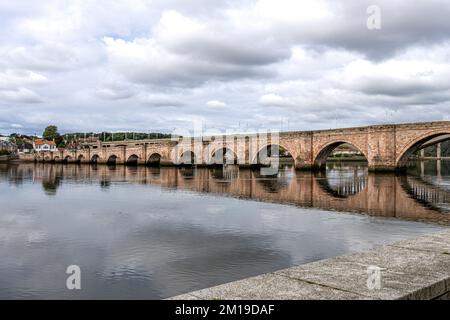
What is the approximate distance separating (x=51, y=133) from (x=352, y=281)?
636 feet

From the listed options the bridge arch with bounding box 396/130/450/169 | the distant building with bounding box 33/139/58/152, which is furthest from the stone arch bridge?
the distant building with bounding box 33/139/58/152

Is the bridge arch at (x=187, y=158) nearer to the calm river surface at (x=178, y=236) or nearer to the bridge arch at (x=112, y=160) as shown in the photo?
the bridge arch at (x=112, y=160)

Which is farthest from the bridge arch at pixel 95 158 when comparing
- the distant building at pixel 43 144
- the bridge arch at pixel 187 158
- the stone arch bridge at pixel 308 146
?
the distant building at pixel 43 144

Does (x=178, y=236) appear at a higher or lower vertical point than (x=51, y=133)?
lower

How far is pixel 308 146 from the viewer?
51438 mm

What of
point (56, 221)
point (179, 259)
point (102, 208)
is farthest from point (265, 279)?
point (102, 208)

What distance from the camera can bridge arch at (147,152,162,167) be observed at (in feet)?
257

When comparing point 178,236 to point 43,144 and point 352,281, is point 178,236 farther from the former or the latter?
point 43,144

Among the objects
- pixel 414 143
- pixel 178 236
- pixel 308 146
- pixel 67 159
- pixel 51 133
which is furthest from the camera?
pixel 51 133

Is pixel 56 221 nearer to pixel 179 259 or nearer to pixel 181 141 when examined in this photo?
pixel 179 259

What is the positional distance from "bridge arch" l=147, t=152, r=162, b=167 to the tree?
11939 centimetres

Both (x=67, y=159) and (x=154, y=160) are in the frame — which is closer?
(x=154, y=160)

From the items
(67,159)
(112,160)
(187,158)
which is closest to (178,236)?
(187,158)

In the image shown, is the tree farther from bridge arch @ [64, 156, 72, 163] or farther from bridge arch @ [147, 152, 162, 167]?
bridge arch @ [147, 152, 162, 167]
